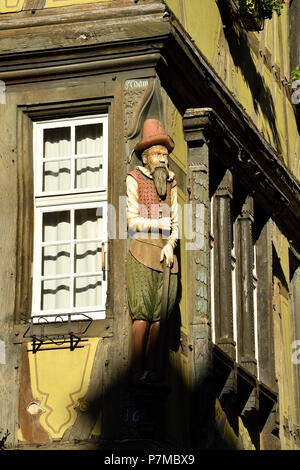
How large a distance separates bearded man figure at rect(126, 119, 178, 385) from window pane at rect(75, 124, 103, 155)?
580mm

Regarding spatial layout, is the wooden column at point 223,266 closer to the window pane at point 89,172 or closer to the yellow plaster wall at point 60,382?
the window pane at point 89,172

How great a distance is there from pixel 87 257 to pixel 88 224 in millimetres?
294

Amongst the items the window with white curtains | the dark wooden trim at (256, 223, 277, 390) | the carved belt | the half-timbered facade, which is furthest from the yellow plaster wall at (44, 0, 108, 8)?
the dark wooden trim at (256, 223, 277, 390)

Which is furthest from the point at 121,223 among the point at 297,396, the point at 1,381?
the point at 297,396

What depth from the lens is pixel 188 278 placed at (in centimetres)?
1481

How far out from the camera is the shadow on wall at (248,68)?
17250mm

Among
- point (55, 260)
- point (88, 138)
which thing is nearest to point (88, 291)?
point (55, 260)

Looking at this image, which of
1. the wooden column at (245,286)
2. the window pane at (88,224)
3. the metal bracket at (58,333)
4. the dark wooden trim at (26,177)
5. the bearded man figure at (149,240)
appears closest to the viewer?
the bearded man figure at (149,240)

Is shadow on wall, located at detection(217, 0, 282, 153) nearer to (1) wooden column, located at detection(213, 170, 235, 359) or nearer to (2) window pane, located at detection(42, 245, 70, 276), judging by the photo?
(1) wooden column, located at detection(213, 170, 235, 359)

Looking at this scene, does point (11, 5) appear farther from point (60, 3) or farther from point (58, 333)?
point (58, 333)

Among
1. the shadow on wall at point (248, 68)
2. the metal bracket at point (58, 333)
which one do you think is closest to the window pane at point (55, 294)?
the metal bracket at point (58, 333)

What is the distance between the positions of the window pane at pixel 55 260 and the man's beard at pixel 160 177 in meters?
1.10

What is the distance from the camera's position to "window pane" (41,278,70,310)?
14.5 meters

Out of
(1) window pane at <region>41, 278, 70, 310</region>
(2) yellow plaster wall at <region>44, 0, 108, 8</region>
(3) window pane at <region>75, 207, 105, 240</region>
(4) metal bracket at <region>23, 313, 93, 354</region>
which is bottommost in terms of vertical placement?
(4) metal bracket at <region>23, 313, 93, 354</region>
